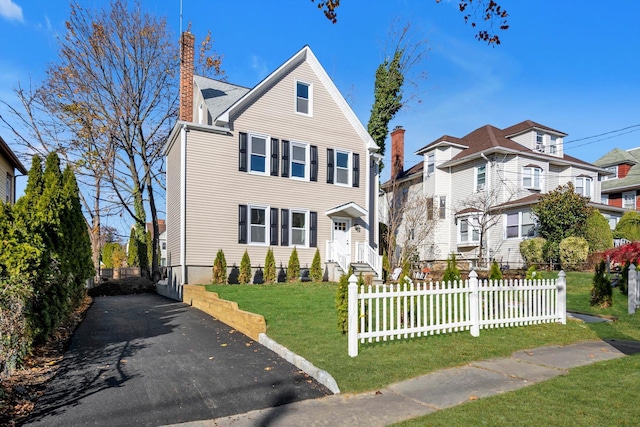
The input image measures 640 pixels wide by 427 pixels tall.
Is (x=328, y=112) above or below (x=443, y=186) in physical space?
above

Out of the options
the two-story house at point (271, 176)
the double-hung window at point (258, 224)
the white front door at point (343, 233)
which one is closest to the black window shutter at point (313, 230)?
the two-story house at point (271, 176)

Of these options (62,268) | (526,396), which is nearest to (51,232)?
(62,268)

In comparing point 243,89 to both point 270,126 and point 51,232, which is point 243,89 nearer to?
point 270,126

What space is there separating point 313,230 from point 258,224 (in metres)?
2.54

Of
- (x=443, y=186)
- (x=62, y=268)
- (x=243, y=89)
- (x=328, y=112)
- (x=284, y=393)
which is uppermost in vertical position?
(x=243, y=89)

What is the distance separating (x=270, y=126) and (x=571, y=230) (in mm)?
15411

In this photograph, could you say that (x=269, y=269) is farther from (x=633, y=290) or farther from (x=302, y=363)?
(x=633, y=290)

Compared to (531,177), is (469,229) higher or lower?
lower

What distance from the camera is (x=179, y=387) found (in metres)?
5.66

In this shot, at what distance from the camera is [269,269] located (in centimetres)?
1711

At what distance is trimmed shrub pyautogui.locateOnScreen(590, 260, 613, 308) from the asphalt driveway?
995 cm

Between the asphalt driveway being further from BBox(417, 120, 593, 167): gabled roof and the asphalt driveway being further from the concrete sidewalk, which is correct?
BBox(417, 120, 593, 167): gabled roof

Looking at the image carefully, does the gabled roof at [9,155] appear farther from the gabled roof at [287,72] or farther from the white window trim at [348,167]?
the white window trim at [348,167]

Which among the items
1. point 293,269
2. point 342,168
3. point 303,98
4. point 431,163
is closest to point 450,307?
point 293,269
